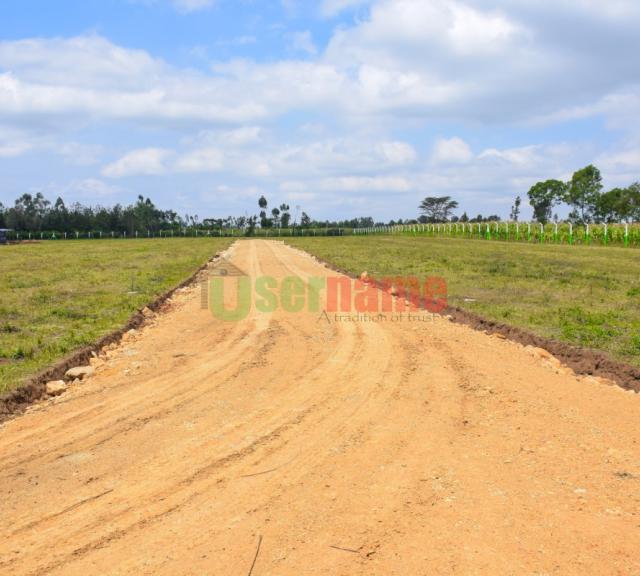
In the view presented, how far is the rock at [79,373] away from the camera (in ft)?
25.4

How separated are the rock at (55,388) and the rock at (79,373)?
399 millimetres

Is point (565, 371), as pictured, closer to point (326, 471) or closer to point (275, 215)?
point (326, 471)

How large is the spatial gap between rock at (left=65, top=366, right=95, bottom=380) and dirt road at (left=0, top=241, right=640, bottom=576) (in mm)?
142

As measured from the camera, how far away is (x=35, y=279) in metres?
19.9

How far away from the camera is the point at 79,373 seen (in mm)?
7805

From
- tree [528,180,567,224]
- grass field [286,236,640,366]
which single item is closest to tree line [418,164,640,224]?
tree [528,180,567,224]

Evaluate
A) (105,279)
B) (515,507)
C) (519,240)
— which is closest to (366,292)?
(105,279)

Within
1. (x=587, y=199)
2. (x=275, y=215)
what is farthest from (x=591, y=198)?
(x=275, y=215)

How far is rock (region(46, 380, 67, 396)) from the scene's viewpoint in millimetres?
7172

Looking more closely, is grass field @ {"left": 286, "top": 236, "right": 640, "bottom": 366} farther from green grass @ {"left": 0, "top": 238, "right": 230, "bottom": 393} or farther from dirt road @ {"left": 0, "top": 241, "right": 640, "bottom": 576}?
green grass @ {"left": 0, "top": 238, "right": 230, "bottom": 393}

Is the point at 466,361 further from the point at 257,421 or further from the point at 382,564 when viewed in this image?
the point at 382,564

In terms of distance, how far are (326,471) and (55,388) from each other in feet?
13.1

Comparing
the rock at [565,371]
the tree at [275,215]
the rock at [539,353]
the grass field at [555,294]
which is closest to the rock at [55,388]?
the rock at [565,371]

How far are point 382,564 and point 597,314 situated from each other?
9.60m
